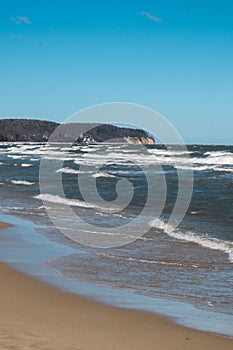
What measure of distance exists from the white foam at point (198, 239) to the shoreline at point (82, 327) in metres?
Result: 3.87

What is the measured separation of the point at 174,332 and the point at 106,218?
923 cm

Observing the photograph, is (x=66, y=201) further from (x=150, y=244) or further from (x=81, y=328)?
(x=81, y=328)

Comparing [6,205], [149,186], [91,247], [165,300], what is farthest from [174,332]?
[149,186]

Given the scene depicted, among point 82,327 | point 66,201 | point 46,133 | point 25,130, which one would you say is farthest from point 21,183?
Result: point 25,130

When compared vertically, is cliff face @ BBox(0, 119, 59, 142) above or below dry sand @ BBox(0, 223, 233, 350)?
above

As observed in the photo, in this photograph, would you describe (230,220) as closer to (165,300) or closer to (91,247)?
(91,247)

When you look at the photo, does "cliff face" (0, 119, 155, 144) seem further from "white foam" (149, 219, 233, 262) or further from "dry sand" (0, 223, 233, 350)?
"dry sand" (0, 223, 233, 350)

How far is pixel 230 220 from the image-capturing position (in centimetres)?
1333

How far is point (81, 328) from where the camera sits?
5.16 m

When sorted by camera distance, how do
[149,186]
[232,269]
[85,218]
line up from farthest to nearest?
[149,186], [85,218], [232,269]

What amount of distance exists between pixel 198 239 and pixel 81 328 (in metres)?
6.13

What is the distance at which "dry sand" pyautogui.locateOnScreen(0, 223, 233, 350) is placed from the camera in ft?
15.4

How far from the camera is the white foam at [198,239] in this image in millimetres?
9946

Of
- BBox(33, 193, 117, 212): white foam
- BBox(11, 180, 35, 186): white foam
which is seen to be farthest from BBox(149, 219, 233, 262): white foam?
BBox(11, 180, 35, 186): white foam
